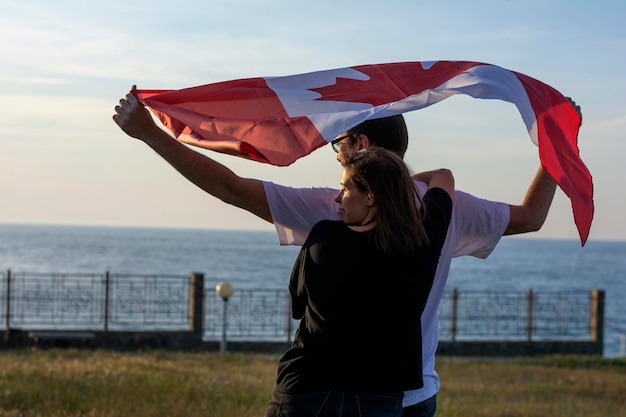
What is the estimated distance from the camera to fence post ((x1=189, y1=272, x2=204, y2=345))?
68.5ft

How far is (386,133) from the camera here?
322 cm

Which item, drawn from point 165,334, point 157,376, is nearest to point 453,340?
point 165,334

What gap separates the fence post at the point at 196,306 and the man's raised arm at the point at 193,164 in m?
18.0

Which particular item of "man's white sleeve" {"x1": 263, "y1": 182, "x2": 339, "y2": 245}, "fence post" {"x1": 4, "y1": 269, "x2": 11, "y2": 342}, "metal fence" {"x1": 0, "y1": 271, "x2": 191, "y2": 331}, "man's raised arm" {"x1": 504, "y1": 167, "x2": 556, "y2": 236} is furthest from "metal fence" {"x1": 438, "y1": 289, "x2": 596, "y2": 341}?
"man's white sleeve" {"x1": 263, "y1": 182, "x2": 339, "y2": 245}

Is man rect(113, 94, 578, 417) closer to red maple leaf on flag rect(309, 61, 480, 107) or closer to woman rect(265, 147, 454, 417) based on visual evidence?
woman rect(265, 147, 454, 417)

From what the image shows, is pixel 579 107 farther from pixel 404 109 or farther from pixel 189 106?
pixel 189 106

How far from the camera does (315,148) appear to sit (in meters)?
3.51

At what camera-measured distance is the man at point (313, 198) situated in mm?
2986

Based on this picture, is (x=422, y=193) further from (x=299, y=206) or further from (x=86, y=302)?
(x=86, y=302)

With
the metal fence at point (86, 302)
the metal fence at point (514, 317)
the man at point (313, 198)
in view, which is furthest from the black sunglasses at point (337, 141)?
the metal fence at point (514, 317)

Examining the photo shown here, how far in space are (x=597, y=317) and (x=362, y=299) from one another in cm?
2209

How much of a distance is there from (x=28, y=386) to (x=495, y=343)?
47.2 feet

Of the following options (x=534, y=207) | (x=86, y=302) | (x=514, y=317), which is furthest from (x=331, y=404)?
(x=86, y=302)

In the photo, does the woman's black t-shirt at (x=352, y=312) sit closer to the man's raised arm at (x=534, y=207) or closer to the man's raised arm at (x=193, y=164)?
the man's raised arm at (x=193, y=164)
